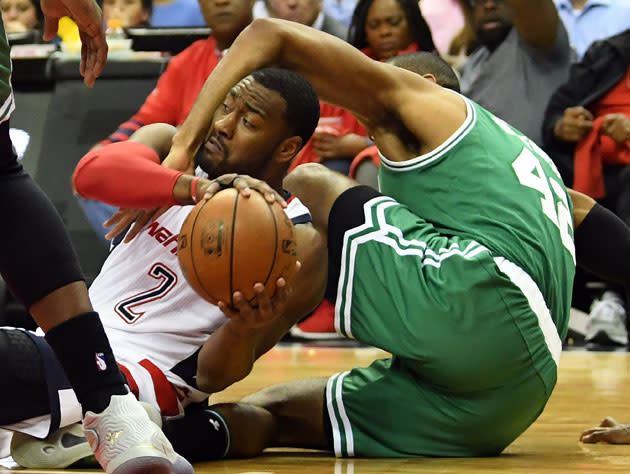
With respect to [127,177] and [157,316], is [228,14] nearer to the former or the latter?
[157,316]

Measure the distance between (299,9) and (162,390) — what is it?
163 inches

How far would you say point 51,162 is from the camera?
6.85 m

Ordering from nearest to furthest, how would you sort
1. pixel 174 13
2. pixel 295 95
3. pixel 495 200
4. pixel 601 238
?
1. pixel 495 200
2. pixel 295 95
3. pixel 601 238
4. pixel 174 13

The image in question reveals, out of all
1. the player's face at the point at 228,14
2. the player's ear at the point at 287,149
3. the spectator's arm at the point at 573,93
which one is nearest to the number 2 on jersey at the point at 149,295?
the player's ear at the point at 287,149

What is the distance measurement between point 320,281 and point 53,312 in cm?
76

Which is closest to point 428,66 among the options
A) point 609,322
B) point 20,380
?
point 20,380

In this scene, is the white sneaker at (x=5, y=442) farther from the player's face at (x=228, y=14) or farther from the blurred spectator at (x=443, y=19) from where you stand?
the blurred spectator at (x=443, y=19)

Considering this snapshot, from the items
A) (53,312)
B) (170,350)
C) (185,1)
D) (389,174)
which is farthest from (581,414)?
(185,1)

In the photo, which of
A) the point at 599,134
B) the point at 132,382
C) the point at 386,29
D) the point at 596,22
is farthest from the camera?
the point at 596,22

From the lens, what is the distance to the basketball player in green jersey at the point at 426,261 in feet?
8.20

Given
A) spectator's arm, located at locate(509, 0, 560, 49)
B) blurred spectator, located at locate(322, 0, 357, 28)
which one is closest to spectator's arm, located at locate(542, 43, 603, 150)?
spectator's arm, located at locate(509, 0, 560, 49)

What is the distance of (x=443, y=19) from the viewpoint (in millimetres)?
7031

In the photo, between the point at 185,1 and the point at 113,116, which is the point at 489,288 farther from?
the point at 185,1

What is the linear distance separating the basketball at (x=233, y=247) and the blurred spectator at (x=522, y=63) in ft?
13.6
